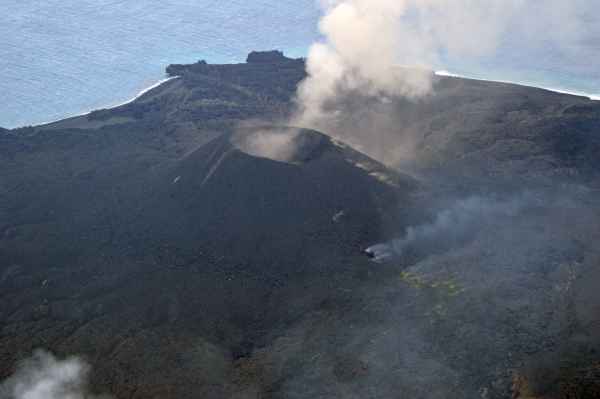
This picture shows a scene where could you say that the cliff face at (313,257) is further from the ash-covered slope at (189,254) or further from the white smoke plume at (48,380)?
the white smoke plume at (48,380)

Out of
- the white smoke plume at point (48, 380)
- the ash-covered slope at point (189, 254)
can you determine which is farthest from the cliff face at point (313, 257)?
the white smoke plume at point (48, 380)

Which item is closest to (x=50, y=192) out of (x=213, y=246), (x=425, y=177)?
(x=213, y=246)

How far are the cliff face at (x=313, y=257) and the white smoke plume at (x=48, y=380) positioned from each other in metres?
0.55

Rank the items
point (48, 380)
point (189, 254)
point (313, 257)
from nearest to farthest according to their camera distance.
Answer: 1. point (48, 380)
2. point (313, 257)
3. point (189, 254)

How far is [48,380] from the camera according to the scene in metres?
20.2

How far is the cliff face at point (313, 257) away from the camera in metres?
20.0

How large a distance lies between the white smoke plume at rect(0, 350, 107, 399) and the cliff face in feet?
1.82

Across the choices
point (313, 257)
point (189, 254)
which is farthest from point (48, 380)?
point (313, 257)

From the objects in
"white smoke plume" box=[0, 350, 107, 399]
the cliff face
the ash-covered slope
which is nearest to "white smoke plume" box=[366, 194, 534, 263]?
the cliff face

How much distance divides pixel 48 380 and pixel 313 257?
11.3 m

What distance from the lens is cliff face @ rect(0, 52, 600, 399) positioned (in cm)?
2000

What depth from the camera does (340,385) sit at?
19.0m

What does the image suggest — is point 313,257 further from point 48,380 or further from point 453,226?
point 48,380

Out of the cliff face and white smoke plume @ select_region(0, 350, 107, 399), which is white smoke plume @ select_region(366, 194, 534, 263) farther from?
white smoke plume @ select_region(0, 350, 107, 399)
